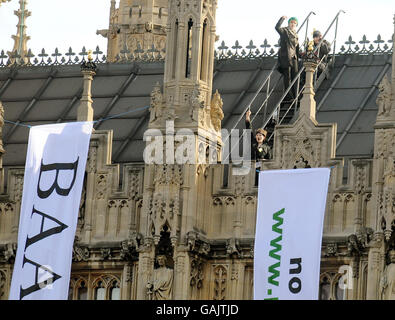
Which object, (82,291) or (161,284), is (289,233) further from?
(82,291)

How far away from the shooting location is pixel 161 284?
240ft

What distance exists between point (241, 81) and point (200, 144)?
711cm

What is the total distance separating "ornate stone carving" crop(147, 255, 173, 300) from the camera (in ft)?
240

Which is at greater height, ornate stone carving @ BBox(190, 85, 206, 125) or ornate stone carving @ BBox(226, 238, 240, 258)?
ornate stone carving @ BBox(190, 85, 206, 125)

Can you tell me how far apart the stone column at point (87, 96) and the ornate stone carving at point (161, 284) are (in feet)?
16.2

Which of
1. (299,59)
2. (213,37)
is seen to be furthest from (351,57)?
(213,37)

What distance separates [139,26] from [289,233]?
21179 millimetres

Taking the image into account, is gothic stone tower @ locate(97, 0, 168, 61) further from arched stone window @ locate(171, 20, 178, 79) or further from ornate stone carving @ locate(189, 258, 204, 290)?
ornate stone carving @ locate(189, 258, 204, 290)

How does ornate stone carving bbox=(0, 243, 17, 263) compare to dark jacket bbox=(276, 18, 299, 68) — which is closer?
ornate stone carving bbox=(0, 243, 17, 263)

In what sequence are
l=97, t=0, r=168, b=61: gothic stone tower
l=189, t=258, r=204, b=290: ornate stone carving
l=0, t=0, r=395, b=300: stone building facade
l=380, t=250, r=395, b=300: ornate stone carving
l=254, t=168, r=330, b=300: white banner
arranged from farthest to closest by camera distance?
l=97, t=0, r=168, b=61: gothic stone tower → l=189, t=258, r=204, b=290: ornate stone carving → l=0, t=0, r=395, b=300: stone building facade → l=254, t=168, r=330, b=300: white banner → l=380, t=250, r=395, b=300: ornate stone carving

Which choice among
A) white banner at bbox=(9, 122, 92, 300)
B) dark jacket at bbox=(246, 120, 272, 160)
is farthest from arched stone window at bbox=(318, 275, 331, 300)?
white banner at bbox=(9, 122, 92, 300)

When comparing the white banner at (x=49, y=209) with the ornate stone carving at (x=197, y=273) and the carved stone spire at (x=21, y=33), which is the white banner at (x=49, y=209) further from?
the carved stone spire at (x=21, y=33)

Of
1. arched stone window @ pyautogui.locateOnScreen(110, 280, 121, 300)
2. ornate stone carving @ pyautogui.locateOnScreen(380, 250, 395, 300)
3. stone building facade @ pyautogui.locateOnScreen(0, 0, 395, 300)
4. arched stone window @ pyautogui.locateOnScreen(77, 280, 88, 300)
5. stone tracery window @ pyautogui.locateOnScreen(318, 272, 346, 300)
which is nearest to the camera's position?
ornate stone carving @ pyautogui.locateOnScreen(380, 250, 395, 300)

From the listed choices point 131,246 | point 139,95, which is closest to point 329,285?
point 131,246
